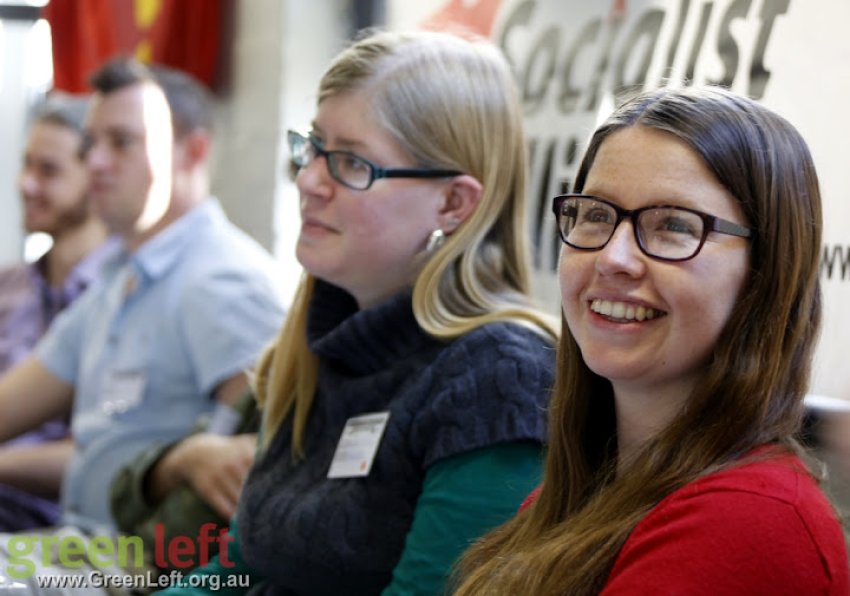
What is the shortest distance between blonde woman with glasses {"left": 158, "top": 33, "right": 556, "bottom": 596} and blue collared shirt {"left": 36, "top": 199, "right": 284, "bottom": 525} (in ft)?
1.95

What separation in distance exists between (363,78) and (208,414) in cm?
106

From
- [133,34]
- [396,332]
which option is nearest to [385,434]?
[396,332]

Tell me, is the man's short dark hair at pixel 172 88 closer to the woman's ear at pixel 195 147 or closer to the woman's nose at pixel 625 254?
the woman's ear at pixel 195 147

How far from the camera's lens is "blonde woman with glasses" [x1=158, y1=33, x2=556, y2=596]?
163 centimetres

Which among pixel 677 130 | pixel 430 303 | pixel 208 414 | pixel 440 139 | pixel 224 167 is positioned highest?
pixel 677 130

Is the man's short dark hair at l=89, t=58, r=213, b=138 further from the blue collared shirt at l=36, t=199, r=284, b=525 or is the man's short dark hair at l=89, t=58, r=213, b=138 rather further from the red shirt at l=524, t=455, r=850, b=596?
the red shirt at l=524, t=455, r=850, b=596

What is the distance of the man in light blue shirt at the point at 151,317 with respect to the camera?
259 cm

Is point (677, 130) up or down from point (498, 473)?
up

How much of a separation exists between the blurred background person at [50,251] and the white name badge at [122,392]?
47 centimetres

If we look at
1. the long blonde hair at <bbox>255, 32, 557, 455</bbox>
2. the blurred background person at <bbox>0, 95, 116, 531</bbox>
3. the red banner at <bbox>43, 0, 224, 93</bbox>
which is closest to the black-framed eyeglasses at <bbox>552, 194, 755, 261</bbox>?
the long blonde hair at <bbox>255, 32, 557, 455</bbox>

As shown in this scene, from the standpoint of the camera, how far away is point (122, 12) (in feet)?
14.6

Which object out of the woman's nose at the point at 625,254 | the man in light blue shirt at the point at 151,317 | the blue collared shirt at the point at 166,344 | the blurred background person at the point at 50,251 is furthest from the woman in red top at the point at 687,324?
the blurred background person at the point at 50,251

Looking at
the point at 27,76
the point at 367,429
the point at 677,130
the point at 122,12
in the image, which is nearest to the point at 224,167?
the point at 122,12

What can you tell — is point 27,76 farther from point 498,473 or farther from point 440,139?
point 498,473
